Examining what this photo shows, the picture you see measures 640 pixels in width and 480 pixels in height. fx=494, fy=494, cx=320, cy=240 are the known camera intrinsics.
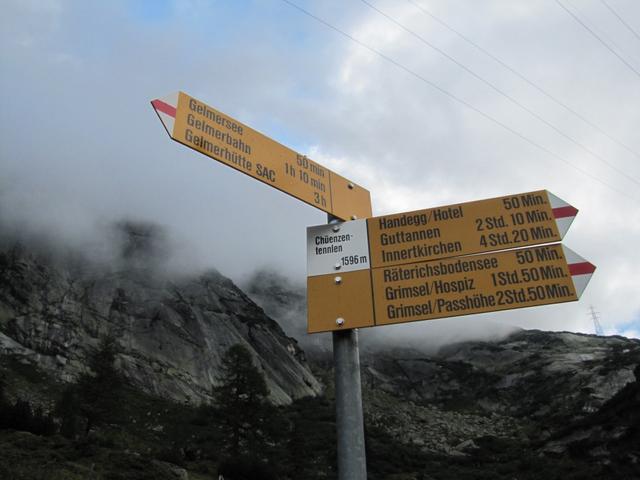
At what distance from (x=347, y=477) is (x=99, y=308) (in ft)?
195

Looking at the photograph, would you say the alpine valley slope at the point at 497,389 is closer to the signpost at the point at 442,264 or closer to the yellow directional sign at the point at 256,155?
the signpost at the point at 442,264

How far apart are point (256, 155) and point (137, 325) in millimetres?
57077

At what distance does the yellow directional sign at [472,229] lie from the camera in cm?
554

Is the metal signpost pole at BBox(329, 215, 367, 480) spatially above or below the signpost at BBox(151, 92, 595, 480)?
below

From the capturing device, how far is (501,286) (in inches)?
207

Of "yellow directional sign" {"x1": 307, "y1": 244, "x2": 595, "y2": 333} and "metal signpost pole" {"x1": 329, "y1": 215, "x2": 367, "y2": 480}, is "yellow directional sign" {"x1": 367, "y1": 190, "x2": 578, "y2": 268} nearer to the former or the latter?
"yellow directional sign" {"x1": 307, "y1": 244, "x2": 595, "y2": 333}

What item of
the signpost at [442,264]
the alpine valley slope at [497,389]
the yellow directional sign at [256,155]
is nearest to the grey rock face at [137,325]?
the alpine valley slope at [497,389]

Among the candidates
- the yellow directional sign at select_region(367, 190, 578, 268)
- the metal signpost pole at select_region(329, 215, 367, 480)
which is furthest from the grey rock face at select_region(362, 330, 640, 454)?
the metal signpost pole at select_region(329, 215, 367, 480)

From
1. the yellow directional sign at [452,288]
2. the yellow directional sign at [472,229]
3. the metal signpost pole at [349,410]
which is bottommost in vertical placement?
the metal signpost pole at [349,410]

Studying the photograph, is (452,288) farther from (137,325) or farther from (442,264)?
(137,325)

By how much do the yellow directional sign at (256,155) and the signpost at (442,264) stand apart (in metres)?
0.45

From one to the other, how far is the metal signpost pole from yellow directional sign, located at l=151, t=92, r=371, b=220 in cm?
167

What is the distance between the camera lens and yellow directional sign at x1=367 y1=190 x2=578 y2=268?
5543 mm

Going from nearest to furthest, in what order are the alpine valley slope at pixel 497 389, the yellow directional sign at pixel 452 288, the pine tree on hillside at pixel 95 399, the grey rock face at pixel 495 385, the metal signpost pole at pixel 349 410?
the metal signpost pole at pixel 349 410 < the yellow directional sign at pixel 452 288 < the pine tree on hillside at pixel 95 399 < the alpine valley slope at pixel 497 389 < the grey rock face at pixel 495 385
